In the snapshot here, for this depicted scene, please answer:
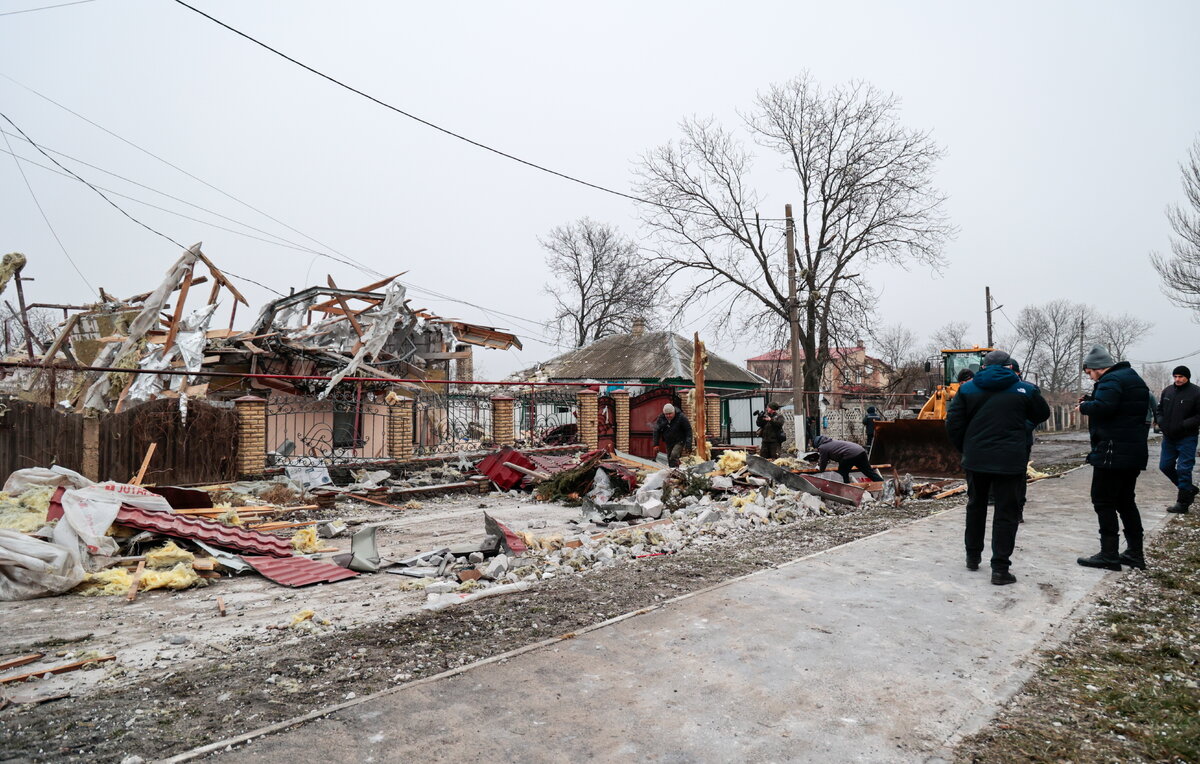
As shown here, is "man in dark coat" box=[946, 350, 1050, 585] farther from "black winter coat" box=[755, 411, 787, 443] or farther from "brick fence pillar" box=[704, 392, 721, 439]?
"brick fence pillar" box=[704, 392, 721, 439]

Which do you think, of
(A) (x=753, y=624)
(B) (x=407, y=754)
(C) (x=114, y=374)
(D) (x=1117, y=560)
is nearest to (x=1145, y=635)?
(D) (x=1117, y=560)

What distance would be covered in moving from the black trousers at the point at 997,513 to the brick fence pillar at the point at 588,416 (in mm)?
12409

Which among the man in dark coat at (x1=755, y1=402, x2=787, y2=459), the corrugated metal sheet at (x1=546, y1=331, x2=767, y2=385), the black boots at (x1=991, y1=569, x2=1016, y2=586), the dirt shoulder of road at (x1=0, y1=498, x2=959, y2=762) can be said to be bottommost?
the dirt shoulder of road at (x1=0, y1=498, x2=959, y2=762)

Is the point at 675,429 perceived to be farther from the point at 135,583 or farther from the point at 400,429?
the point at 135,583

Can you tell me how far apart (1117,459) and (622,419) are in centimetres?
1436

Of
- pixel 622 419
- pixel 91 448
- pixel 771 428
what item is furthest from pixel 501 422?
pixel 91 448

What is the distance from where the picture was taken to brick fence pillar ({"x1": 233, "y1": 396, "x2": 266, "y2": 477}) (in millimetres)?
11711

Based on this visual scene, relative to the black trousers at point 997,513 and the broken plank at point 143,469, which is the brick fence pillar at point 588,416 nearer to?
the broken plank at point 143,469

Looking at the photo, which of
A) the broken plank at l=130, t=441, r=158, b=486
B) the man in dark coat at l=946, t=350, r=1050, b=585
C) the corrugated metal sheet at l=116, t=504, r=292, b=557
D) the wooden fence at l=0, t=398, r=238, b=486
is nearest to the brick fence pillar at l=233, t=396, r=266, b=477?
the wooden fence at l=0, t=398, r=238, b=486

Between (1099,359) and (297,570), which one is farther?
(297,570)

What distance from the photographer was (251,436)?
11750mm

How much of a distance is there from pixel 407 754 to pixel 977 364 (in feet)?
61.0

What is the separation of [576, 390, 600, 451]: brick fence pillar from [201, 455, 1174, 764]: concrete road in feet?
40.3

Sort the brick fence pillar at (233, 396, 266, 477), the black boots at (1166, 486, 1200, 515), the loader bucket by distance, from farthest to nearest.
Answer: the loader bucket → the brick fence pillar at (233, 396, 266, 477) → the black boots at (1166, 486, 1200, 515)
